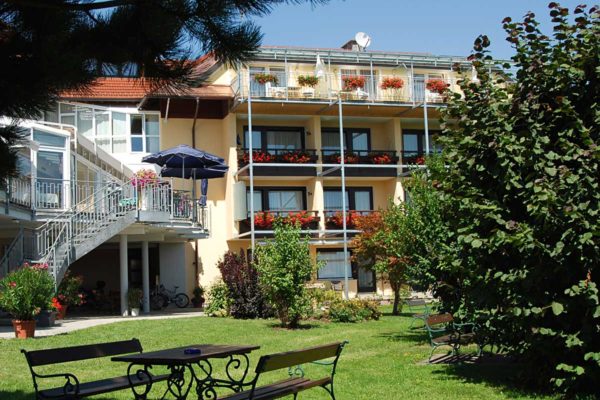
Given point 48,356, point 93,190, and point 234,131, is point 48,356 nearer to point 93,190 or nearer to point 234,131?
point 93,190

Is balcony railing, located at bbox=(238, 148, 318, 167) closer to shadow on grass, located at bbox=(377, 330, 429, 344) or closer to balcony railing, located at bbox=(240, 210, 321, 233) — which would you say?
balcony railing, located at bbox=(240, 210, 321, 233)

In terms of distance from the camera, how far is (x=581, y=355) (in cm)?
861

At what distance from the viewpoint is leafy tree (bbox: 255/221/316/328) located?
18641mm

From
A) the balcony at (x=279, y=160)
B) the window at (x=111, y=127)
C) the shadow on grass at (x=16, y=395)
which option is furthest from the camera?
the balcony at (x=279, y=160)

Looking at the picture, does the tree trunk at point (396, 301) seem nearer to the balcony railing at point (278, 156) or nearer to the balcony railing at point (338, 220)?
the balcony railing at point (338, 220)

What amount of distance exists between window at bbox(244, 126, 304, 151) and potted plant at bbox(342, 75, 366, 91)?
2.92 metres

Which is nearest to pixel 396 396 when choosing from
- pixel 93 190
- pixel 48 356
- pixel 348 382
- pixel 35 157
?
pixel 348 382

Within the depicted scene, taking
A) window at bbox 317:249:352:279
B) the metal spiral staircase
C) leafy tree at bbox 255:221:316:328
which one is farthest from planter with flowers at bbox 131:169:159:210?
window at bbox 317:249:352:279

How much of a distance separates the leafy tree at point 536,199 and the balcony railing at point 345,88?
22454 millimetres

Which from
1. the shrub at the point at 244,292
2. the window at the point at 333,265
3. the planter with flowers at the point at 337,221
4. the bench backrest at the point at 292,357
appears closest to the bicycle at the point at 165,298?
the window at the point at 333,265

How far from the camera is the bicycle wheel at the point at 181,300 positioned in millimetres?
30797

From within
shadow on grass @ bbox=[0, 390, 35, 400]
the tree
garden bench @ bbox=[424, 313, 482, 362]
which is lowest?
shadow on grass @ bbox=[0, 390, 35, 400]

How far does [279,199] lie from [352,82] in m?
5.94

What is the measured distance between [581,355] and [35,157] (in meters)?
19.2
